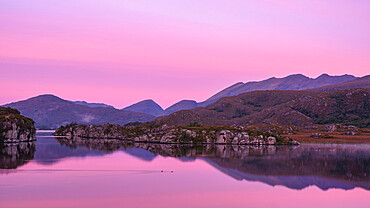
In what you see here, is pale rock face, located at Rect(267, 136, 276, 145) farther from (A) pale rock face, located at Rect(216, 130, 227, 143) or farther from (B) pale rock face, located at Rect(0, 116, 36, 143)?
(B) pale rock face, located at Rect(0, 116, 36, 143)

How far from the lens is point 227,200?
38.9 meters

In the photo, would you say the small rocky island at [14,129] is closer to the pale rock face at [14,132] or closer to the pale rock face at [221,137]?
the pale rock face at [14,132]

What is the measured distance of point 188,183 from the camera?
49844mm

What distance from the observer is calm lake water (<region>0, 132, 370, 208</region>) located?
38.0 m

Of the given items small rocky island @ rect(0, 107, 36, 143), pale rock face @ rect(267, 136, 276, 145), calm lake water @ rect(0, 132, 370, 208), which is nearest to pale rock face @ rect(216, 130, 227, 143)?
pale rock face @ rect(267, 136, 276, 145)

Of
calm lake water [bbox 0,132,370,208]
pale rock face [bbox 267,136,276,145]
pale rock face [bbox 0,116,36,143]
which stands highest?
pale rock face [bbox 0,116,36,143]

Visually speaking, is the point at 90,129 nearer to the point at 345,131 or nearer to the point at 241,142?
the point at 241,142

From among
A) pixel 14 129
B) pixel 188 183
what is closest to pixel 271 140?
pixel 188 183

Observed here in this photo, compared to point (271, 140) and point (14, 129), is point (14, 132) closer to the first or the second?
point (14, 129)

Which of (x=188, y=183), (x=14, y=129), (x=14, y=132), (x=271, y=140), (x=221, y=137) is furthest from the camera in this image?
(x=14, y=132)

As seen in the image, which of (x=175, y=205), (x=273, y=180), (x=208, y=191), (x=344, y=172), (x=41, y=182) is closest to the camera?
(x=175, y=205)

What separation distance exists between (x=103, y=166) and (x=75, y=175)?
12.1 meters

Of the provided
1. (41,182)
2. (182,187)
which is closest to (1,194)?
(41,182)

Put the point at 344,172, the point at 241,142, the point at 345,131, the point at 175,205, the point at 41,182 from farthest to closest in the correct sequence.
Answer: the point at 345,131, the point at 241,142, the point at 344,172, the point at 41,182, the point at 175,205
